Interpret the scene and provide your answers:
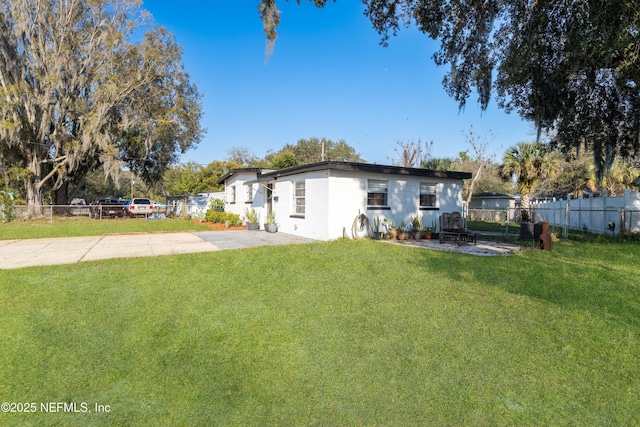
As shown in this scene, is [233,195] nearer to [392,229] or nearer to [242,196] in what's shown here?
[242,196]

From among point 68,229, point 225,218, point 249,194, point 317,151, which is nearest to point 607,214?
point 249,194

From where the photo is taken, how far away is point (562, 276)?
5.38m

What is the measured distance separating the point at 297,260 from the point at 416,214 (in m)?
6.32

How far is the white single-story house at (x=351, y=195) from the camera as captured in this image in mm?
10125

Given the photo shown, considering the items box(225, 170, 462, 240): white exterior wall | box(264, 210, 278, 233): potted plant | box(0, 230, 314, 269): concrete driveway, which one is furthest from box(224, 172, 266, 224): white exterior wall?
box(0, 230, 314, 269): concrete driveway

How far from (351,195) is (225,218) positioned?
827 centimetres

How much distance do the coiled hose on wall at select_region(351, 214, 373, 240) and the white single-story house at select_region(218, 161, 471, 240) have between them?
10cm

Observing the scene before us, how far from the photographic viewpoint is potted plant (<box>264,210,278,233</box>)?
13.0m

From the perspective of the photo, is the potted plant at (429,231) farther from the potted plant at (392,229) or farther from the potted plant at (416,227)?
the potted plant at (392,229)

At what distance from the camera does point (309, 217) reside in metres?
11.1

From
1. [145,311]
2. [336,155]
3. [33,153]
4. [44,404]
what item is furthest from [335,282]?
[336,155]

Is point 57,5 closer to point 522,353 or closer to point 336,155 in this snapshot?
point 522,353

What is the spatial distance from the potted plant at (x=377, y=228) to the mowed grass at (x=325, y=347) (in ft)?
16.3

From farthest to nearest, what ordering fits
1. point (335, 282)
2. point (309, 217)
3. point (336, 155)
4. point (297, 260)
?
1. point (336, 155)
2. point (309, 217)
3. point (297, 260)
4. point (335, 282)
